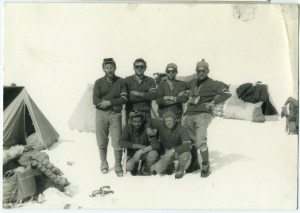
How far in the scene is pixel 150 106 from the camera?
9.80 feet

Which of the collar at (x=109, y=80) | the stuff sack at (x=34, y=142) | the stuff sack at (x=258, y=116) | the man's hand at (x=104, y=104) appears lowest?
the stuff sack at (x=34, y=142)

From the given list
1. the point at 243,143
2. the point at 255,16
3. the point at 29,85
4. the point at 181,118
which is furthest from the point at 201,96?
the point at 29,85

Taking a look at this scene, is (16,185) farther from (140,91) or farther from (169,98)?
(169,98)

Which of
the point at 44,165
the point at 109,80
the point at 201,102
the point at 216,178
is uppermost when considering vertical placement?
the point at 109,80

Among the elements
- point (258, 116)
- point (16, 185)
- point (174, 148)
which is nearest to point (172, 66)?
point (174, 148)

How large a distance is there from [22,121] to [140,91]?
783 mm

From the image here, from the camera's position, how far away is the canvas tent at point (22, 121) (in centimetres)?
295

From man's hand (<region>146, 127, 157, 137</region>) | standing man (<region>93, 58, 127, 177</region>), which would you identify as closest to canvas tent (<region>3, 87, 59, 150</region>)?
standing man (<region>93, 58, 127, 177</region>)

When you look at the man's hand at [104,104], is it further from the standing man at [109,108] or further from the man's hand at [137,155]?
the man's hand at [137,155]

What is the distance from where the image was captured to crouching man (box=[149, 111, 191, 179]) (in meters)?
2.95

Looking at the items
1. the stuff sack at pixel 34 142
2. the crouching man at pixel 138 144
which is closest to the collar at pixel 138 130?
the crouching man at pixel 138 144

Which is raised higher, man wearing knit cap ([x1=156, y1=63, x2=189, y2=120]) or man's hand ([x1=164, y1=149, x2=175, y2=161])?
man wearing knit cap ([x1=156, y1=63, x2=189, y2=120])

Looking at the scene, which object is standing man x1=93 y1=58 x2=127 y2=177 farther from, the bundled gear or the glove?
the glove

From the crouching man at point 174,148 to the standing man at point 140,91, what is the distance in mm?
145
